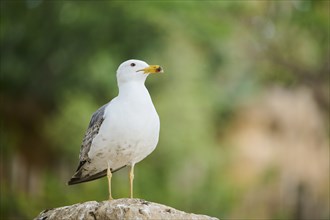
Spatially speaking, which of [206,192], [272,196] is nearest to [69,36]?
[206,192]

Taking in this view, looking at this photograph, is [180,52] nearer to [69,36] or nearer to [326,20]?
[69,36]

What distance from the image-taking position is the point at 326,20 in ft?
38.0

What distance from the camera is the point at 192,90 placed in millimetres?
13148

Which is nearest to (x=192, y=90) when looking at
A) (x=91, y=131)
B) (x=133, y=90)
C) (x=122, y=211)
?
(x=91, y=131)

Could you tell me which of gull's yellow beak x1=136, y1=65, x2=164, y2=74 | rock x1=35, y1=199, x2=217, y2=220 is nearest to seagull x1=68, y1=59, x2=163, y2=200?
gull's yellow beak x1=136, y1=65, x2=164, y2=74

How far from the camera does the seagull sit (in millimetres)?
3639

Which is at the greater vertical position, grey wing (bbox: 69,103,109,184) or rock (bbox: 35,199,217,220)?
grey wing (bbox: 69,103,109,184)

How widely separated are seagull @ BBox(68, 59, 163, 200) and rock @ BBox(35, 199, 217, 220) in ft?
0.43

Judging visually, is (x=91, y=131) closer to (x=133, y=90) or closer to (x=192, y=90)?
(x=133, y=90)

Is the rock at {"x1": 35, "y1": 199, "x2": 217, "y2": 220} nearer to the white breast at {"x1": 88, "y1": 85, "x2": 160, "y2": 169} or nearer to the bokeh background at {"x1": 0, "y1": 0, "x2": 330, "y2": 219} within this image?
the white breast at {"x1": 88, "y1": 85, "x2": 160, "y2": 169}

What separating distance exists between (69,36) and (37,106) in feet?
5.87

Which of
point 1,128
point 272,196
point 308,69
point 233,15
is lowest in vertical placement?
point 272,196

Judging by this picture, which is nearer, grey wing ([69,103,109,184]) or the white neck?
the white neck

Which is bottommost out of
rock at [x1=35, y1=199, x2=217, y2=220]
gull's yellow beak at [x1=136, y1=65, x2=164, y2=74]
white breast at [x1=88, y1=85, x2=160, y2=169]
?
rock at [x1=35, y1=199, x2=217, y2=220]
